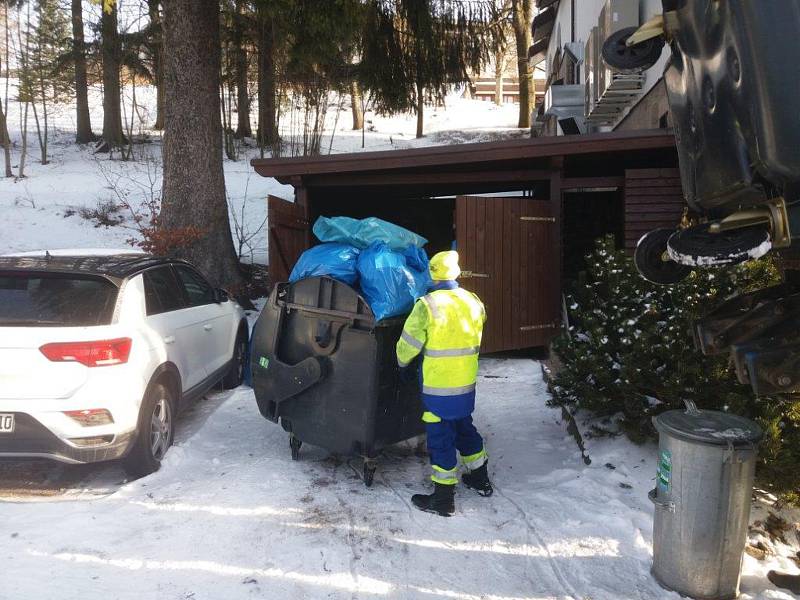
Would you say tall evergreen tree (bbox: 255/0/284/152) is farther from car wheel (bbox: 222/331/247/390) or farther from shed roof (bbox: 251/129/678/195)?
car wheel (bbox: 222/331/247/390)

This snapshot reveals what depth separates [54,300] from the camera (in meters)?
4.32

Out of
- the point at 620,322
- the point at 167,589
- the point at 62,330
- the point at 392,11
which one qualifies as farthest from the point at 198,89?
the point at 167,589

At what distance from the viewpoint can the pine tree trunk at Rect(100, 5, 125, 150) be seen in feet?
62.8

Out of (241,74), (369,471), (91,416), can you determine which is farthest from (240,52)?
(369,471)

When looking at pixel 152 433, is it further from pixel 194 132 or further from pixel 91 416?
pixel 194 132

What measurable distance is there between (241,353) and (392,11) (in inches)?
261

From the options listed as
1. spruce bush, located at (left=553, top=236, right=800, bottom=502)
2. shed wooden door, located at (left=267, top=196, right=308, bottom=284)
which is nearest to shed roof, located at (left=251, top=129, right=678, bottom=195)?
shed wooden door, located at (left=267, top=196, right=308, bottom=284)

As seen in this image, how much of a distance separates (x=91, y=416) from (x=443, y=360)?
2280 millimetres

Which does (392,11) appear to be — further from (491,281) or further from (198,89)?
(491,281)

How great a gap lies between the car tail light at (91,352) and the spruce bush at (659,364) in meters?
3.19

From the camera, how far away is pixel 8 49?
72.7 feet

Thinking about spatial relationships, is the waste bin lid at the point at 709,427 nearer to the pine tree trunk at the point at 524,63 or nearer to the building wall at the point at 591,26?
the building wall at the point at 591,26

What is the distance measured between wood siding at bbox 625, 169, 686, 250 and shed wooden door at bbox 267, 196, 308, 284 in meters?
4.25

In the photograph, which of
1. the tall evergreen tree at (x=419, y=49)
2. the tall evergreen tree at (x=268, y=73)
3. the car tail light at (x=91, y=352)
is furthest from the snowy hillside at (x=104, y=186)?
the car tail light at (x=91, y=352)
